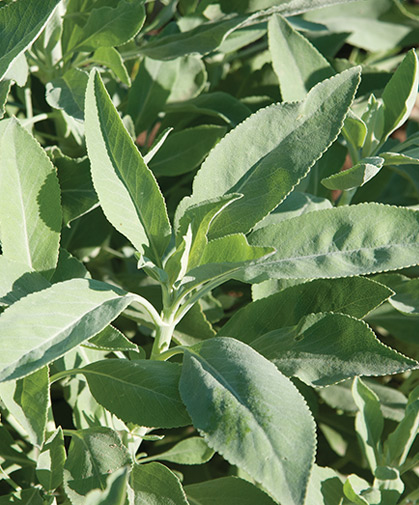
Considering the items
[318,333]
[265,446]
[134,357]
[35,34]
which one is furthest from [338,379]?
[35,34]

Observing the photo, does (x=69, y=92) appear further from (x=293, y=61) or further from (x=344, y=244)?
(x=344, y=244)

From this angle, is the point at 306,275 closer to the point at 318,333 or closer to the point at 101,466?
the point at 318,333

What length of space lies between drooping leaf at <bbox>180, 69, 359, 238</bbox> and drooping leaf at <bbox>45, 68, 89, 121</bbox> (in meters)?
0.36

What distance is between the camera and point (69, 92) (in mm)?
1313

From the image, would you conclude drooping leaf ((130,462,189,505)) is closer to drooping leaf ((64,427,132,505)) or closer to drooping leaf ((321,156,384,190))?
drooping leaf ((64,427,132,505))

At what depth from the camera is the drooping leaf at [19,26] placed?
37.9 inches

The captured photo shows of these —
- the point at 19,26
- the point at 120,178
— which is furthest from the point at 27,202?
the point at 19,26

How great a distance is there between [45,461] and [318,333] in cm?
50

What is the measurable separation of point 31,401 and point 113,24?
0.80 meters

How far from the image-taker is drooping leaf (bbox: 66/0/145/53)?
1.33 meters

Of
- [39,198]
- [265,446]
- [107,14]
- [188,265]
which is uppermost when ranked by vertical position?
[107,14]

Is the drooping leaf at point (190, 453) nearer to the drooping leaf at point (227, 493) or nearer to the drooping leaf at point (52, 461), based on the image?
the drooping leaf at point (227, 493)

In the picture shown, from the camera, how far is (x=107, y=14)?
1330 mm

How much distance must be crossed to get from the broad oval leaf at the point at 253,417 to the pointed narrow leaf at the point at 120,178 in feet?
0.76
